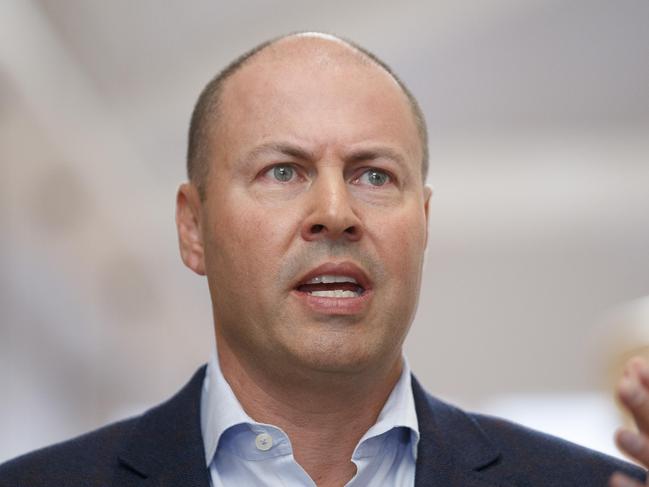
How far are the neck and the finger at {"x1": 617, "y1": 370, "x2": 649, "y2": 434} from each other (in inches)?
24.2

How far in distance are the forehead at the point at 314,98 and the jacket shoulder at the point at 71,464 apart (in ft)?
2.21

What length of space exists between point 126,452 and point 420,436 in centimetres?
59

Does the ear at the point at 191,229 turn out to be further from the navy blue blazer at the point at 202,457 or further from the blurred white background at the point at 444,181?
the blurred white background at the point at 444,181

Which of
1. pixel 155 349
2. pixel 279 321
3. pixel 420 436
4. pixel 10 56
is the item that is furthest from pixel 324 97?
pixel 155 349

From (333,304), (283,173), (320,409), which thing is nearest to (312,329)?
(333,304)

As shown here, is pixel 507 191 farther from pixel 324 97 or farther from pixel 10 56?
pixel 324 97

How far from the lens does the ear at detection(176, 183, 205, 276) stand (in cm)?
236

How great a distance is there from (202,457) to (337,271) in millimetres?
448

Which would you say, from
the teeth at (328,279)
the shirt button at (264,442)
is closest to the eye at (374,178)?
the teeth at (328,279)

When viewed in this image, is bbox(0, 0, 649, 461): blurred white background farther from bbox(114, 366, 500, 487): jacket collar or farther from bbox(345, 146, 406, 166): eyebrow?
bbox(345, 146, 406, 166): eyebrow

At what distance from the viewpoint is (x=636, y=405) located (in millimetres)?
1591

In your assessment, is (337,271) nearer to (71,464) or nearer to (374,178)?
(374,178)

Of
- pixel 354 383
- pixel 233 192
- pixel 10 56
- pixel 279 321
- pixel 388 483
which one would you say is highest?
pixel 10 56

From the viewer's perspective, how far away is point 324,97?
7.13ft
